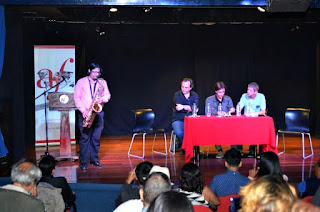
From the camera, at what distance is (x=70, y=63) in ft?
33.1

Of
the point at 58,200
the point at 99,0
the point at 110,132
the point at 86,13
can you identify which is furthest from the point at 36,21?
the point at 58,200

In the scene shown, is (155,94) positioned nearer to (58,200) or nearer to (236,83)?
(236,83)

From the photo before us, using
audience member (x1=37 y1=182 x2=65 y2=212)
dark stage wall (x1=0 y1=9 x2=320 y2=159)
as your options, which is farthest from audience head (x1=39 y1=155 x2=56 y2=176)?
dark stage wall (x1=0 y1=9 x2=320 y2=159)

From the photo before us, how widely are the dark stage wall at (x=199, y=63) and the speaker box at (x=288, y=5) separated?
16.7 ft

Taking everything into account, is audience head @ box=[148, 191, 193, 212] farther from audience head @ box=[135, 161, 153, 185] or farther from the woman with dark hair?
audience head @ box=[135, 161, 153, 185]

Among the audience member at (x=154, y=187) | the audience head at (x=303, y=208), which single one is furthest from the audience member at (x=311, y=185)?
the audience head at (x=303, y=208)

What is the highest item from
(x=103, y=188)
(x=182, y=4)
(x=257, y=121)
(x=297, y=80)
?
(x=182, y=4)

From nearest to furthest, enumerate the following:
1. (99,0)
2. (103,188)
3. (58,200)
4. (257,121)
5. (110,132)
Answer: (58,200) → (103,188) → (99,0) → (257,121) → (110,132)

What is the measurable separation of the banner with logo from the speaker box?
4.76 m

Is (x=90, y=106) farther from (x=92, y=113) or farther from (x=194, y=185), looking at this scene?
(x=194, y=185)

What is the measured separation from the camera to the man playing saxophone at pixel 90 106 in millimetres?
7391

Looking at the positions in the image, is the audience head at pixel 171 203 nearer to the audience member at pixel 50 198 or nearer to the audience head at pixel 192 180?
the audience head at pixel 192 180

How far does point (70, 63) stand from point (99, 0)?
3497 mm

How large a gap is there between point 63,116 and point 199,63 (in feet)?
14.8
